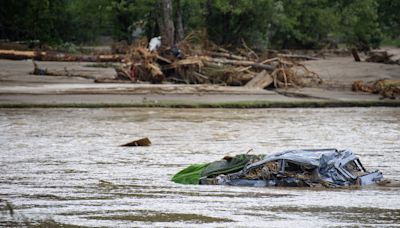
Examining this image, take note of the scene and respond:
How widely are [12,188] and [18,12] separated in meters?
41.1

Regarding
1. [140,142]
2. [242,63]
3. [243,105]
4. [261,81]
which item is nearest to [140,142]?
[140,142]

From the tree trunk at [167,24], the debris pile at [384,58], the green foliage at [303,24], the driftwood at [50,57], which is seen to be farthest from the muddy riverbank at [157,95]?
the green foliage at [303,24]

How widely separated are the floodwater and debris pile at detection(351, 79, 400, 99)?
9.43ft

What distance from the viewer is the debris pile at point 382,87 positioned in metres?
36.1

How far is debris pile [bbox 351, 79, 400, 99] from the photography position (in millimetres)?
36125

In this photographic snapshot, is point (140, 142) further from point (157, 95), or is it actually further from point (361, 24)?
point (361, 24)

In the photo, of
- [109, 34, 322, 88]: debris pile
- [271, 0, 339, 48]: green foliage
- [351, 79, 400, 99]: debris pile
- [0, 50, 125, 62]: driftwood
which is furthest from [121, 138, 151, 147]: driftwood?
[271, 0, 339, 48]: green foliage

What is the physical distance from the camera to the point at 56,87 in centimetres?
3594

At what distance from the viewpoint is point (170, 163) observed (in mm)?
20766

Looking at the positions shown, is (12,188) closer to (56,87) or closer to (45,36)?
(56,87)

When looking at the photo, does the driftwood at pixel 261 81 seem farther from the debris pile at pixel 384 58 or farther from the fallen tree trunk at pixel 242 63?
the debris pile at pixel 384 58

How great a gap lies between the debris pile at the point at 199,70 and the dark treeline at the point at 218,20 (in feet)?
24.9

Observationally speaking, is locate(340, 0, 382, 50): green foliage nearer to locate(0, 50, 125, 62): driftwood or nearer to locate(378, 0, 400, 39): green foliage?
locate(378, 0, 400, 39): green foliage

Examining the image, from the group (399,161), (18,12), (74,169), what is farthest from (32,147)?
(18,12)
